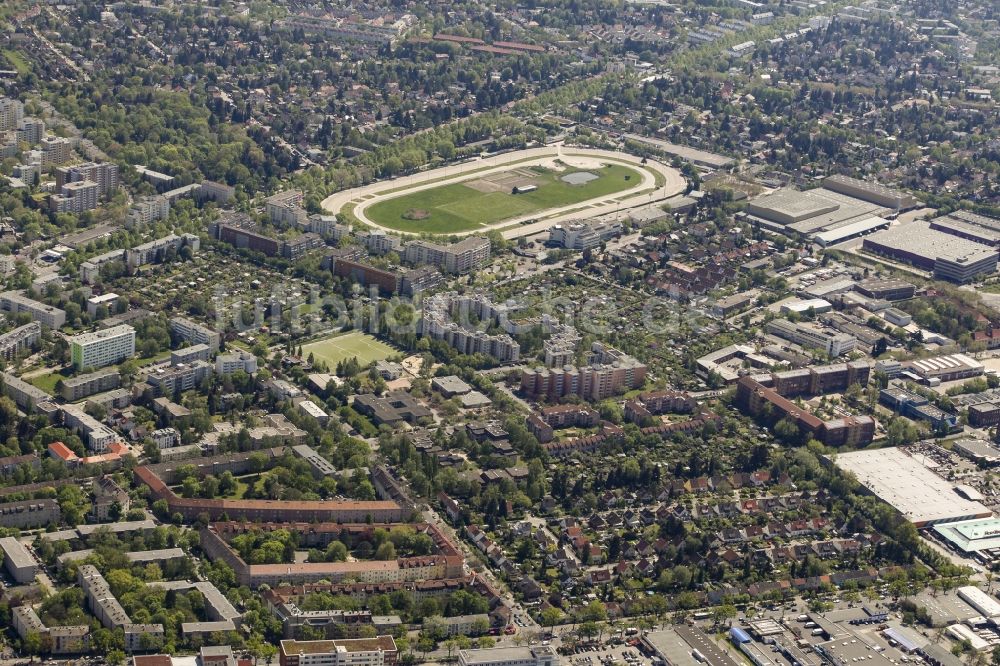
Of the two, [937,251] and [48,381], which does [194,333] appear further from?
[937,251]

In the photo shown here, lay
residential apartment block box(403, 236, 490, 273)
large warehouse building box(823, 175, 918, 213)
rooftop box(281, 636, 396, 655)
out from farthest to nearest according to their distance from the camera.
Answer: large warehouse building box(823, 175, 918, 213)
residential apartment block box(403, 236, 490, 273)
rooftop box(281, 636, 396, 655)

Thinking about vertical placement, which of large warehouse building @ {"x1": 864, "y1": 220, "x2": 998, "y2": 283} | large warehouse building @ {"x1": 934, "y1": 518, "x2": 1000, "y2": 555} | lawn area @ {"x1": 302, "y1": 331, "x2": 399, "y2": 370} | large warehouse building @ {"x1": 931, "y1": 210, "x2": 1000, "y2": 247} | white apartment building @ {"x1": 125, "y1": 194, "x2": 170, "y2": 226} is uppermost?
white apartment building @ {"x1": 125, "y1": 194, "x2": 170, "y2": 226}

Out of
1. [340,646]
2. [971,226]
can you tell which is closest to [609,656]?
[340,646]

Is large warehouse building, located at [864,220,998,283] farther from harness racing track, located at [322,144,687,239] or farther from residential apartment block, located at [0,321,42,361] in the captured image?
residential apartment block, located at [0,321,42,361]

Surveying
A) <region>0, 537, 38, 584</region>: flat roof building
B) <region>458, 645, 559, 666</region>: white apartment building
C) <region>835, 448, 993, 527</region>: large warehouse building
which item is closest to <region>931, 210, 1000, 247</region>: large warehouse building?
<region>835, 448, 993, 527</region>: large warehouse building

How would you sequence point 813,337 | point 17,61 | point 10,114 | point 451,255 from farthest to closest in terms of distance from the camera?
point 17,61
point 10,114
point 451,255
point 813,337

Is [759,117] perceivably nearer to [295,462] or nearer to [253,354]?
[253,354]
